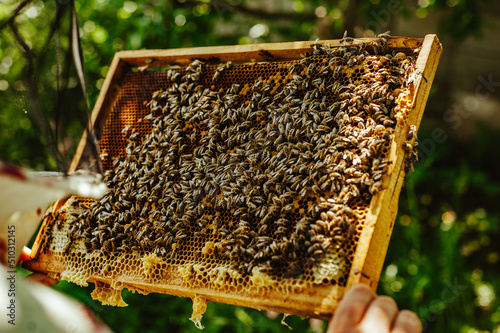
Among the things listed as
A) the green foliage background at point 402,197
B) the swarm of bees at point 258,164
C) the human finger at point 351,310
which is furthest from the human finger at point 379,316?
the green foliage background at point 402,197

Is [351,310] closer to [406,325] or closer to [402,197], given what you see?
[406,325]

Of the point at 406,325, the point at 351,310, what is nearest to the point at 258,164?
the point at 351,310

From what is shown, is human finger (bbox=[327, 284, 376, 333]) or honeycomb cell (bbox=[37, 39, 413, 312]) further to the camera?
honeycomb cell (bbox=[37, 39, 413, 312])

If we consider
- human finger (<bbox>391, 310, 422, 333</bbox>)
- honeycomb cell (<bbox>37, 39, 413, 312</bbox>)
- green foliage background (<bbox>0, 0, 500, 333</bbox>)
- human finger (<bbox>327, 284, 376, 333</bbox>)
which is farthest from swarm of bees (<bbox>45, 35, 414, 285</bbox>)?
green foliage background (<bbox>0, 0, 500, 333</bbox>)

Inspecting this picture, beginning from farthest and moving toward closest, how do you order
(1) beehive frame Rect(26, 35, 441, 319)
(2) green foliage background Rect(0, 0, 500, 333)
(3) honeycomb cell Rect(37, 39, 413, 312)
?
1. (2) green foliage background Rect(0, 0, 500, 333)
2. (3) honeycomb cell Rect(37, 39, 413, 312)
3. (1) beehive frame Rect(26, 35, 441, 319)

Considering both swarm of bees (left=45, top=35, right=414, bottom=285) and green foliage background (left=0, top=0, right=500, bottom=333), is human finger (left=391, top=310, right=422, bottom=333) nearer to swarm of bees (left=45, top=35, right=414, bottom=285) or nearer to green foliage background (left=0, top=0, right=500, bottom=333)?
swarm of bees (left=45, top=35, right=414, bottom=285)

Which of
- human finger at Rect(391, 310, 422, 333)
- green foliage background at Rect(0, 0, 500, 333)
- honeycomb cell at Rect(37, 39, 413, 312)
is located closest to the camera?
human finger at Rect(391, 310, 422, 333)
